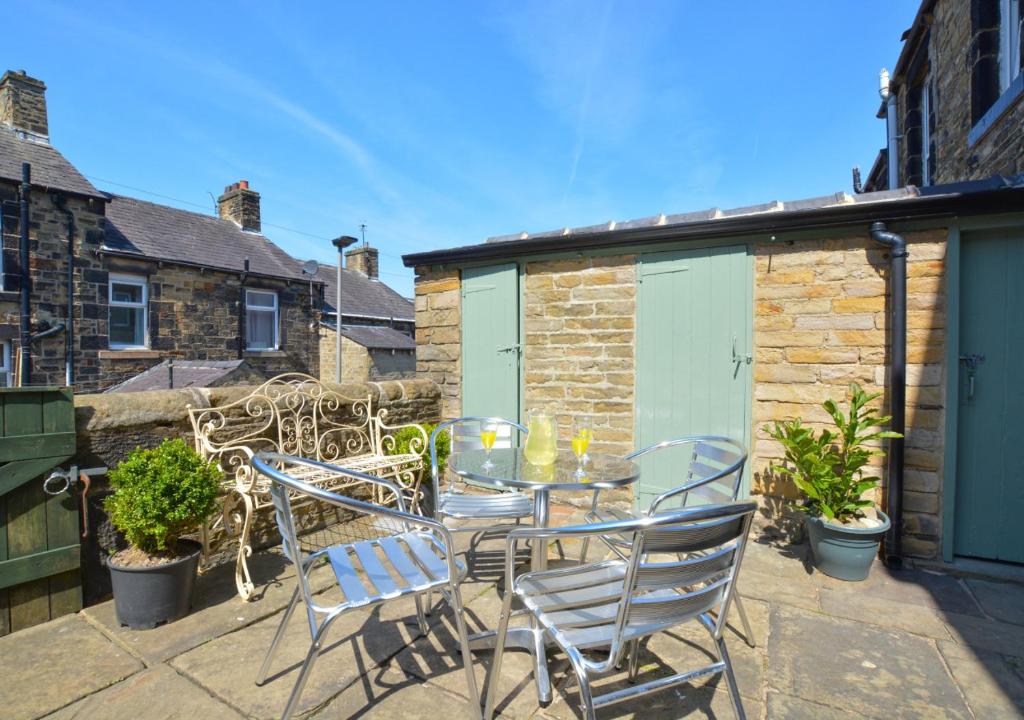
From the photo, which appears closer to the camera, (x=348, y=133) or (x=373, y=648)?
(x=373, y=648)

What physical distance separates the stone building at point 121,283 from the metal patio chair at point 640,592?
10905 mm

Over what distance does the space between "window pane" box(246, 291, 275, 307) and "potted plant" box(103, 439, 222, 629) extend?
1200cm

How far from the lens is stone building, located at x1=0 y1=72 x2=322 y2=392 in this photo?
9.59 metres

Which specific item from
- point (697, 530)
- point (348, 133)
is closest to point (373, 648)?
point (697, 530)

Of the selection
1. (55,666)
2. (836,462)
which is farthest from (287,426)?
(836,462)

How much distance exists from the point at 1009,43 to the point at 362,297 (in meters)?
16.3

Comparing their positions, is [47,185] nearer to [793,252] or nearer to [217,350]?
[217,350]

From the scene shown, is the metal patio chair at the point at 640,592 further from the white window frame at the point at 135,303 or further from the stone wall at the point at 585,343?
the white window frame at the point at 135,303

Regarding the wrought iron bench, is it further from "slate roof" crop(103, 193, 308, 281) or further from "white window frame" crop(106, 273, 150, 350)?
"slate roof" crop(103, 193, 308, 281)

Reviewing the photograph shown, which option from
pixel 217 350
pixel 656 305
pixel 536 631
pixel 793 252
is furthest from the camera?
pixel 217 350

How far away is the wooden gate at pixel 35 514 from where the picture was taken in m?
2.22

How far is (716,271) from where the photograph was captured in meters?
3.72

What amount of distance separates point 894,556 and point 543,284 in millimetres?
3042

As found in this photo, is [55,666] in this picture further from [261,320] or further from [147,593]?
[261,320]
